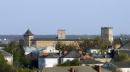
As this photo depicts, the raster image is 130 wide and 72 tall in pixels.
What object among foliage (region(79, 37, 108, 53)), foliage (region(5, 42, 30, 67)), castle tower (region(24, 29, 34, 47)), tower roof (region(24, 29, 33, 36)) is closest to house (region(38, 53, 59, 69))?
foliage (region(5, 42, 30, 67))

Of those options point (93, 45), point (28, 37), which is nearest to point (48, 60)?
point (93, 45)

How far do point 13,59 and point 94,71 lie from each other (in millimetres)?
28641

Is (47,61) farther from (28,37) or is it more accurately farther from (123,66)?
(28,37)

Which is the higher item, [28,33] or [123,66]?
[28,33]

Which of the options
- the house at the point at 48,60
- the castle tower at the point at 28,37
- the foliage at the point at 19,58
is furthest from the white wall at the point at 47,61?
the castle tower at the point at 28,37

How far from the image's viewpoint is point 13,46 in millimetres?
91000

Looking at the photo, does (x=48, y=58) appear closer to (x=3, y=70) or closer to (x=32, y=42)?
(x=3, y=70)

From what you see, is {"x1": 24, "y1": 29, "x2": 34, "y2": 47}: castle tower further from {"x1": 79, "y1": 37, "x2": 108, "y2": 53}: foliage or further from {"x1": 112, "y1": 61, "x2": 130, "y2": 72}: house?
{"x1": 112, "y1": 61, "x2": 130, "y2": 72}: house

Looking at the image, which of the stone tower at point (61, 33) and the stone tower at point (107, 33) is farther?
the stone tower at point (61, 33)

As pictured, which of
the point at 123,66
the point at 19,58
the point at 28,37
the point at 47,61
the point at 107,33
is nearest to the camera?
the point at 123,66

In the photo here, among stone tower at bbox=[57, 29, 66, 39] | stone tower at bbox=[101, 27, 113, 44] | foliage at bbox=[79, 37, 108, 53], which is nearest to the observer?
foliage at bbox=[79, 37, 108, 53]

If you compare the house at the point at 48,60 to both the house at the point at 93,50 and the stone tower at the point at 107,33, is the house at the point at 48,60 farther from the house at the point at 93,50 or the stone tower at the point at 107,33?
the stone tower at the point at 107,33

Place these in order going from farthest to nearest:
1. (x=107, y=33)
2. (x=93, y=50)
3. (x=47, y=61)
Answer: (x=107, y=33) → (x=93, y=50) → (x=47, y=61)

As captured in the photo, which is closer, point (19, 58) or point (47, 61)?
point (19, 58)
